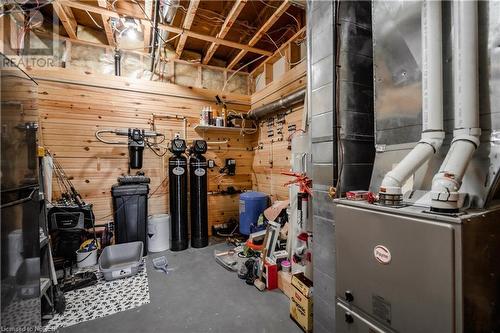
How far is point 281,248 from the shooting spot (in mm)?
2947

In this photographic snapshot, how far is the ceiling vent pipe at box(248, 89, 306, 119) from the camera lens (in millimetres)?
3201

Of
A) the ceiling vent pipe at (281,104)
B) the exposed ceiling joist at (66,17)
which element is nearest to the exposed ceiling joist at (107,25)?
the exposed ceiling joist at (66,17)

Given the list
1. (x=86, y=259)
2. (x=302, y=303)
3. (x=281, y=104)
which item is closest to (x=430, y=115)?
(x=302, y=303)

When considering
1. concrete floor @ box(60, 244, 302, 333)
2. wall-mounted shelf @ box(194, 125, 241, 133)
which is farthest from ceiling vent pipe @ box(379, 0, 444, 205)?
wall-mounted shelf @ box(194, 125, 241, 133)

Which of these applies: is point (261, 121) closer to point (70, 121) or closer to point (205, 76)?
point (205, 76)

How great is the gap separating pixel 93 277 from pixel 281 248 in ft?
7.48

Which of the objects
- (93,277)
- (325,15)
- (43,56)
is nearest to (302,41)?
(325,15)

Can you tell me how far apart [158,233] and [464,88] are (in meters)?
3.88

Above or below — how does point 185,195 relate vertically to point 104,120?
below

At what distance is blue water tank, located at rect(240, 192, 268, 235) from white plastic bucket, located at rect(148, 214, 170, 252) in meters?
1.28

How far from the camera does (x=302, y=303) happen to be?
1.97 m

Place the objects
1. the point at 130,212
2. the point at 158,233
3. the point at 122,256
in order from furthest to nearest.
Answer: the point at 158,233 → the point at 130,212 → the point at 122,256

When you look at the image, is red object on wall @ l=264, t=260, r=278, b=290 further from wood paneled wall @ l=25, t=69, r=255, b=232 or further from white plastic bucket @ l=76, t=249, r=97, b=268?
white plastic bucket @ l=76, t=249, r=97, b=268

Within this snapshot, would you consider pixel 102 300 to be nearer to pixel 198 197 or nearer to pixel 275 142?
pixel 198 197
